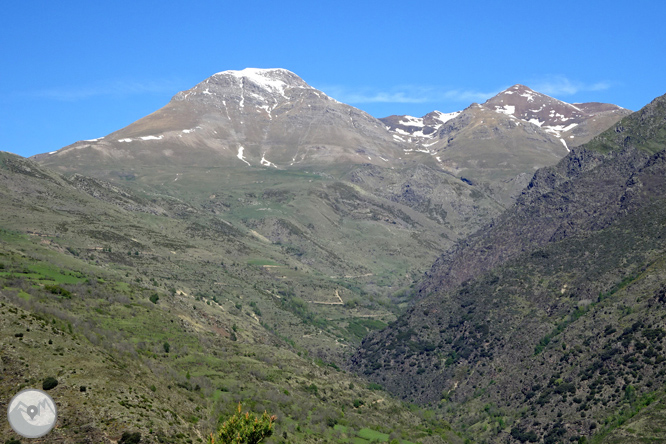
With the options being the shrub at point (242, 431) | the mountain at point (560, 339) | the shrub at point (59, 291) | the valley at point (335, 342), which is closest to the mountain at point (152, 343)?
the shrub at point (59, 291)

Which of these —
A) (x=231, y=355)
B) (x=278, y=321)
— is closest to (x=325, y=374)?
(x=231, y=355)

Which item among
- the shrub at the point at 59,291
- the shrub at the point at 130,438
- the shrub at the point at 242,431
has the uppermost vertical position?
the shrub at the point at 59,291

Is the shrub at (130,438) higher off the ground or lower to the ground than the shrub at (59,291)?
lower

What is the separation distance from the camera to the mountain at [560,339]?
106 metres

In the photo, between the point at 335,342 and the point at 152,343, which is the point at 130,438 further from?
the point at 335,342

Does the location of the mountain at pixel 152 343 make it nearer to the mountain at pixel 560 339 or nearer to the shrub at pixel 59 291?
the shrub at pixel 59 291

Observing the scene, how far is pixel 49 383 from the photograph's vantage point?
5459cm

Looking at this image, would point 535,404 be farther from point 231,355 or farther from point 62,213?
point 62,213

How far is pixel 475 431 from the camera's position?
119 metres

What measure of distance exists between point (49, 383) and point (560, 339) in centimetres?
9582

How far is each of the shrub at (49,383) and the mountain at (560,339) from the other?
64.1 meters

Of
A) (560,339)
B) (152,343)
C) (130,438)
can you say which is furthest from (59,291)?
(560,339)

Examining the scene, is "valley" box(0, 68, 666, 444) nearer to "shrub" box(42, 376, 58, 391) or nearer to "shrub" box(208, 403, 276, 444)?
"shrub" box(42, 376, 58, 391)

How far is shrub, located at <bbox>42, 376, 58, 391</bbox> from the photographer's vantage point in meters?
54.3
